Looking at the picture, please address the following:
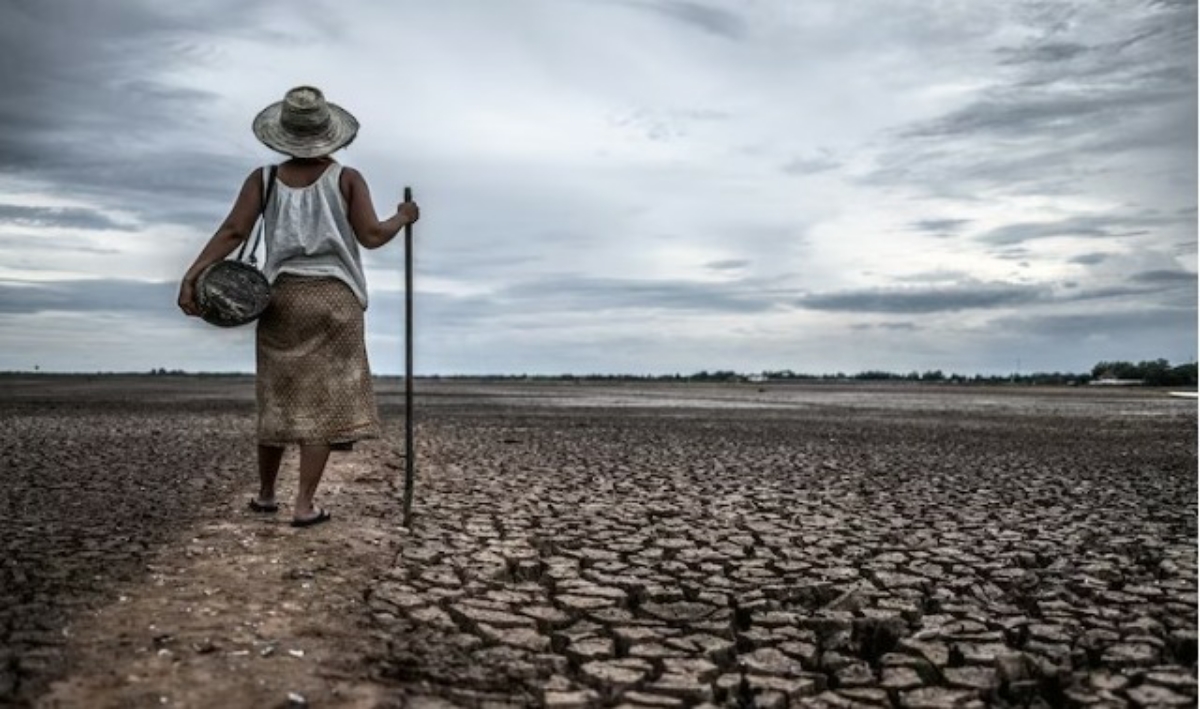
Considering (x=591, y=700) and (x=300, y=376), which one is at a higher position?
(x=300, y=376)

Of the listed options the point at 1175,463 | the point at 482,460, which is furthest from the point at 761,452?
the point at 1175,463

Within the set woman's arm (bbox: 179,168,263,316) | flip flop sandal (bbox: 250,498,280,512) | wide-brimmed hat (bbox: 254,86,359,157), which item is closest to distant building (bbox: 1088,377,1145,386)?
flip flop sandal (bbox: 250,498,280,512)

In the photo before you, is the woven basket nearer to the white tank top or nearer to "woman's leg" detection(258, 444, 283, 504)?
the white tank top

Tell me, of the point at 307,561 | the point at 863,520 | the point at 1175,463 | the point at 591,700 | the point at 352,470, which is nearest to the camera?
the point at 591,700

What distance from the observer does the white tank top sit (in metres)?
4.11

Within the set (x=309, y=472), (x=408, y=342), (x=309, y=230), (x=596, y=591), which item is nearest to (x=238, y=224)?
(x=309, y=230)

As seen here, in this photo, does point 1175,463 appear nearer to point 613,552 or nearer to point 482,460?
point 482,460

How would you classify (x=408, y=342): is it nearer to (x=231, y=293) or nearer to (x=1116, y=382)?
(x=231, y=293)

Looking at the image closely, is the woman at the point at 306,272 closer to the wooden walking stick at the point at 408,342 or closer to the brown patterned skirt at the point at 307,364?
the brown patterned skirt at the point at 307,364

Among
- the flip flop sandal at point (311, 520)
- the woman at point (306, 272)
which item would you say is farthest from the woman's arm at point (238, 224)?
the flip flop sandal at point (311, 520)

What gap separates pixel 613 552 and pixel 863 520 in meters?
1.63

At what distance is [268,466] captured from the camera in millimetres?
4496

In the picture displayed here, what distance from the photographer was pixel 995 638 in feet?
9.91

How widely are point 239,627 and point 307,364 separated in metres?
1.50
